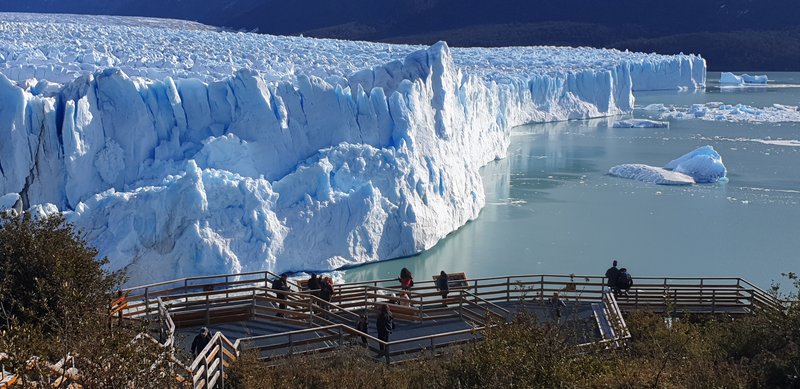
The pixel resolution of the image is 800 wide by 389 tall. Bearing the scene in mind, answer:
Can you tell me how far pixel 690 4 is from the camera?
74125 millimetres

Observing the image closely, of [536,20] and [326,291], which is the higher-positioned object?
[536,20]

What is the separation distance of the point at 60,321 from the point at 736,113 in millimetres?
33592

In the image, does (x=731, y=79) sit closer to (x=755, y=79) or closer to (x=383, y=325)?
(x=755, y=79)

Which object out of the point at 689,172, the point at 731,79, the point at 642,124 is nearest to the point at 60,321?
the point at 689,172

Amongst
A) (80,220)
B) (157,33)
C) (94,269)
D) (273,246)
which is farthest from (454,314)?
(157,33)

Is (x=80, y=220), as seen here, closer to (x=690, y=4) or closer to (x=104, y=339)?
(x=104, y=339)

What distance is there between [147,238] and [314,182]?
2.53m

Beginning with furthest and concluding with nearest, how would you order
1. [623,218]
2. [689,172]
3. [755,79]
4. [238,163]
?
1. [755,79]
2. [689,172]
3. [623,218]
4. [238,163]

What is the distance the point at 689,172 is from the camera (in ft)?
66.0

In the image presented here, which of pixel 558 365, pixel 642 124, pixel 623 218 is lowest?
pixel 623 218

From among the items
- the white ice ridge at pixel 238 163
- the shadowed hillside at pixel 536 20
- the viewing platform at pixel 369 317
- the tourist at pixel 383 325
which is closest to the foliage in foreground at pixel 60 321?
the viewing platform at pixel 369 317

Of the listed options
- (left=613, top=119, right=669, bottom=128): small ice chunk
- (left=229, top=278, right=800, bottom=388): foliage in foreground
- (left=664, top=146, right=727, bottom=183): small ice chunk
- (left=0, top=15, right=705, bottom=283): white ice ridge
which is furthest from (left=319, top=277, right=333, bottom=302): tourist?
(left=613, top=119, right=669, bottom=128): small ice chunk

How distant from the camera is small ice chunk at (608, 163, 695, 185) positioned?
1984cm

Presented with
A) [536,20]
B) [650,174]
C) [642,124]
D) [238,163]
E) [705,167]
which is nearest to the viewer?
[238,163]
